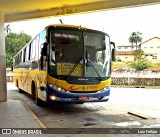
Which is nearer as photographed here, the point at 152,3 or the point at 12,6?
the point at 152,3

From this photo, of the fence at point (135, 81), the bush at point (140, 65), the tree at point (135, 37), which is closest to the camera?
the fence at point (135, 81)

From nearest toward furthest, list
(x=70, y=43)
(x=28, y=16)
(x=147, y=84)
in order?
(x=70, y=43)
(x=28, y=16)
(x=147, y=84)

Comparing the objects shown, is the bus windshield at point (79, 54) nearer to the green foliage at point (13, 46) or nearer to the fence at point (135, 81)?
the fence at point (135, 81)

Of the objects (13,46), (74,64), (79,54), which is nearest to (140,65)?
(13,46)

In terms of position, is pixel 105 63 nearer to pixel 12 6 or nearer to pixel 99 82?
pixel 99 82

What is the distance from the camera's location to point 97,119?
7906 millimetres

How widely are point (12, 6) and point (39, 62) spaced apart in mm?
2760

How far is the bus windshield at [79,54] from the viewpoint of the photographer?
8.53m

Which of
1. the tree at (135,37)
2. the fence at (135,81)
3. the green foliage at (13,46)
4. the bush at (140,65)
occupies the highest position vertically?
the tree at (135,37)

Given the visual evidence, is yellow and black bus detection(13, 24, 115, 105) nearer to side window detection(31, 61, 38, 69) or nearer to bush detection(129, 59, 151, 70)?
side window detection(31, 61, 38, 69)

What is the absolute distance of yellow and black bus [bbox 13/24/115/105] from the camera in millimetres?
8453

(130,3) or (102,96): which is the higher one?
(130,3)

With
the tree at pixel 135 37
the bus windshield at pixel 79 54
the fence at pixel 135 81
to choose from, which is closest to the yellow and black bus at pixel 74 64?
the bus windshield at pixel 79 54

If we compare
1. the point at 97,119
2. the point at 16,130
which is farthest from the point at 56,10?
the point at 16,130
